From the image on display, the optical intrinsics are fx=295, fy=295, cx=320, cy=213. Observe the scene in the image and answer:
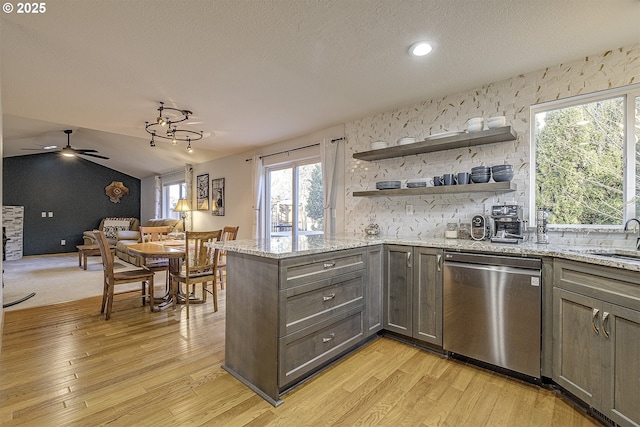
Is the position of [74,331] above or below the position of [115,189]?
below

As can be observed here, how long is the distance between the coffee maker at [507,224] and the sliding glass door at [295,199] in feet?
8.03

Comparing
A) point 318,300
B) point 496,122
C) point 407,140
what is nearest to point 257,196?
point 407,140

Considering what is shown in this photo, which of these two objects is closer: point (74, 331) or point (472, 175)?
point (472, 175)

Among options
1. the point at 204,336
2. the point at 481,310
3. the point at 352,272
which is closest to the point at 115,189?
the point at 204,336

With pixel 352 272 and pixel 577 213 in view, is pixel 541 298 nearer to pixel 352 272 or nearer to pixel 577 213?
pixel 577 213

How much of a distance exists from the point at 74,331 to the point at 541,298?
13.3 feet

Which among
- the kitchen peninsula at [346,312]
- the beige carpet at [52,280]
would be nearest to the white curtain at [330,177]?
the kitchen peninsula at [346,312]

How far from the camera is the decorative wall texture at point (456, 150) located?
7.68ft

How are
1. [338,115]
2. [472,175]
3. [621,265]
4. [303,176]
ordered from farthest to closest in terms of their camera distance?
[303,176] → [338,115] → [472,175] → [621,265]

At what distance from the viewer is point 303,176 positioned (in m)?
4.84

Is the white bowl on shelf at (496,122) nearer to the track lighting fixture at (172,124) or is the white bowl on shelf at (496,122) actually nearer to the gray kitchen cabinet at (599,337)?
the gray kitchen cabinet at (599,337)

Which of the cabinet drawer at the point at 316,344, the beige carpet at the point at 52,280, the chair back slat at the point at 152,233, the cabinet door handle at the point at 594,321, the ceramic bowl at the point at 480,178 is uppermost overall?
the ceramic bowl at the point at 480,178

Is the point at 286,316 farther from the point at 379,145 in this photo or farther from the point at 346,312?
the point at 379,145

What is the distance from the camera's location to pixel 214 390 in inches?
76.7
